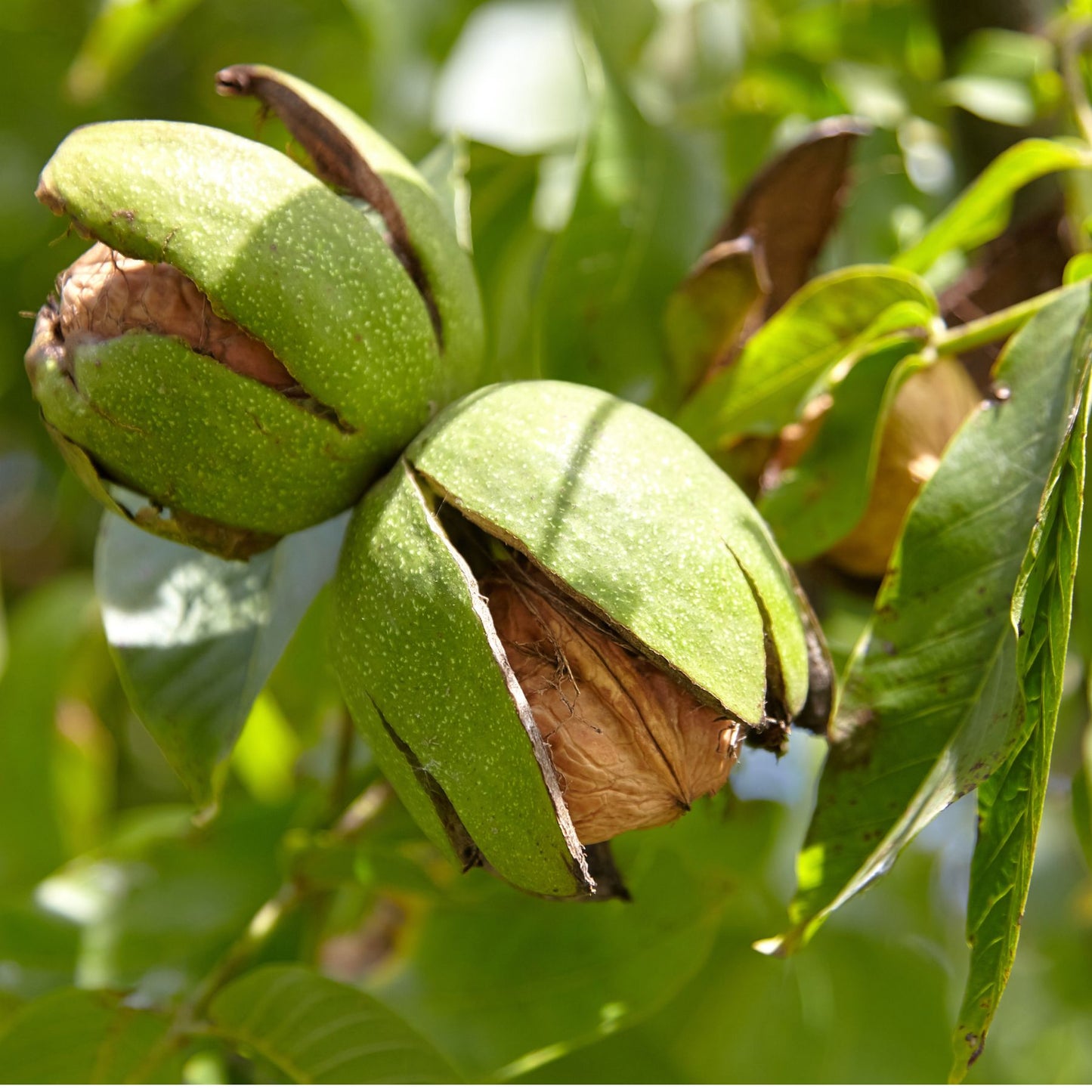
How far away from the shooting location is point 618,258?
175 centimetres

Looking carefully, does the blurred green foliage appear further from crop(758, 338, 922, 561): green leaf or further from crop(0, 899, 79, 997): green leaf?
crop(758, 338, 922, 561): green leaf

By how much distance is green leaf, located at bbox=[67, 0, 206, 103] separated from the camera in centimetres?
211

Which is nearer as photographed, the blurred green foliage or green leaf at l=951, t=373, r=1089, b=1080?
green leaf at l=951, t=373, r=1089, b=1080

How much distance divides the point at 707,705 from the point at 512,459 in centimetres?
32

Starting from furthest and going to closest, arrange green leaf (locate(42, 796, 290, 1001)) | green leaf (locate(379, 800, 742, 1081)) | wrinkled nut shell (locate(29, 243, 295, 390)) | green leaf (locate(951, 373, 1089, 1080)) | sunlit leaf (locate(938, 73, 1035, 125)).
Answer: sunlit leaf (locate(938, 73, 1035, 125)), green leaf (locate(42, 796, 290, 1001)), green leaf (locate(379, 800, 742, 1081)), wrinkled nut shell (locate(29, 243, 295, 390)), green leaf (locate(951, 373, 1089, 1080))

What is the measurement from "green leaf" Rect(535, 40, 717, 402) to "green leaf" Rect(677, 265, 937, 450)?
17 centimetres

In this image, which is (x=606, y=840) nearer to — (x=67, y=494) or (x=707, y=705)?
(x=707, y=705)

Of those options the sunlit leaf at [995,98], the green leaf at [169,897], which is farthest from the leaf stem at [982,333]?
the green leaf at [169,897]

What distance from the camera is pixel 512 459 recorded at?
1.19 metres

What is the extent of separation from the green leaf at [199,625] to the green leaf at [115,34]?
108 cm

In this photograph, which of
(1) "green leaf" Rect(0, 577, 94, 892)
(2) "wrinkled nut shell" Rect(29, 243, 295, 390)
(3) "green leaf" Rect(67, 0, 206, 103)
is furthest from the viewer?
(1) "green leaf" Rect(0, 577, 94, 892)

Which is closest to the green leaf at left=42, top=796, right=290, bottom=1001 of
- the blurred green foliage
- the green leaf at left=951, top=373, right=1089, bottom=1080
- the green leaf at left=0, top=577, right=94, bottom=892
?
the blurred green foliage

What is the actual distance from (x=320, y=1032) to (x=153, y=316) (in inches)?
36.0

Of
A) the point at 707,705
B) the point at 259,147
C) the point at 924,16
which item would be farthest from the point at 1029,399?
the point at 924,16
